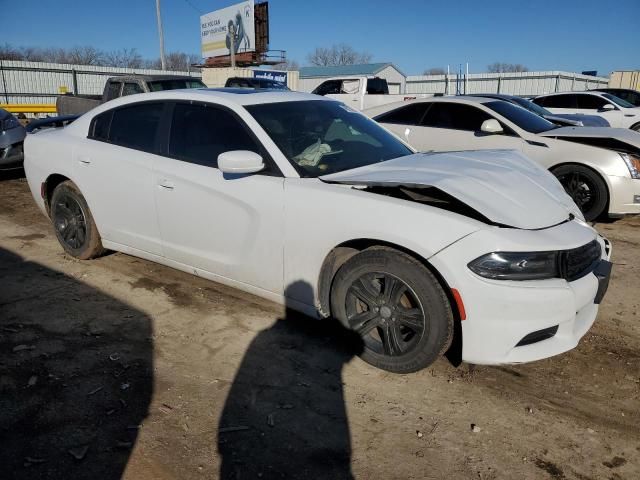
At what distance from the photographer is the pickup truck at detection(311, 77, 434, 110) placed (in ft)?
51.6

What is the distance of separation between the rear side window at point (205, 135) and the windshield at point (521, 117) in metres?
4.86

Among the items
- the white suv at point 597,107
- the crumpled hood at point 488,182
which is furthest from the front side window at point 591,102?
the crumpled hood at point 488,182

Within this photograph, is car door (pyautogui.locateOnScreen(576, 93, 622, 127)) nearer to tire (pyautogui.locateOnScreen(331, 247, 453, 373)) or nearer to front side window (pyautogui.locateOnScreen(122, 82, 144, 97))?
front side window (pyautogui.locateOnScreen(122, 82, 144, 97))

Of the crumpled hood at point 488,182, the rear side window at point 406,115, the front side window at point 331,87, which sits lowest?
the crumpled hood at point 488,182

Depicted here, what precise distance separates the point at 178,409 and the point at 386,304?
1286 mm

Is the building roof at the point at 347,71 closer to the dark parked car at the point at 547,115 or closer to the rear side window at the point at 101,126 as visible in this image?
the dark parked car at the point at 547,115

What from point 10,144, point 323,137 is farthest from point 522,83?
point 323,137

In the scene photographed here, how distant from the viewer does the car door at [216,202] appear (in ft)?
10.7

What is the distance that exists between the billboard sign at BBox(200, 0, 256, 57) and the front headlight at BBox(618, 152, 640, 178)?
34.0m

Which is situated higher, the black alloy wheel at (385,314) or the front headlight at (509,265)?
the front headlight at (509,265)

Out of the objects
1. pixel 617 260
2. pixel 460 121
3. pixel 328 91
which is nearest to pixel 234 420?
pixel 617 260

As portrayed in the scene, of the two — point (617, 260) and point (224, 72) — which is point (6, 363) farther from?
point (224, 72)

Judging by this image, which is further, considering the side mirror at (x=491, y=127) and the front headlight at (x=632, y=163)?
the side mirror at (x=491, y=127)

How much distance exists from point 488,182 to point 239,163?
1.54 meters
